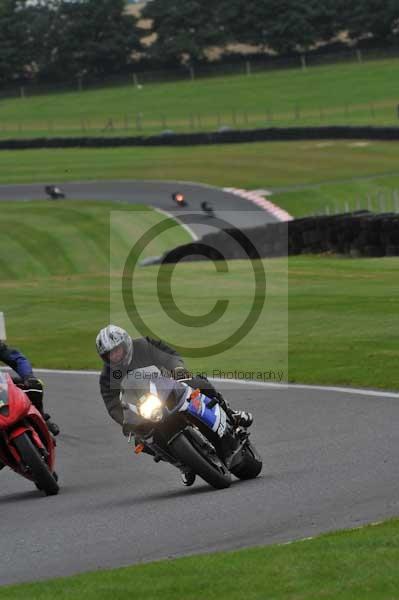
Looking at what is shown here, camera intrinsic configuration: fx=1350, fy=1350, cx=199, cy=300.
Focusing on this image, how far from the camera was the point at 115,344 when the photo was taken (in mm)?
9961

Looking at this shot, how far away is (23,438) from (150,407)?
1.12 m

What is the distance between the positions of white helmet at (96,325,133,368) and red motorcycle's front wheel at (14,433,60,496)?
0.90 meters

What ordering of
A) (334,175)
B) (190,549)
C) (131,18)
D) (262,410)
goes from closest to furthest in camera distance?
(190,549)
(262,410)
(334,175)
(131,18)

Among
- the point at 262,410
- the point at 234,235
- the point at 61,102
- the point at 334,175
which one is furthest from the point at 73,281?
the point at 61,102

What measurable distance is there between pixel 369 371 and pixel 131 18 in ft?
318

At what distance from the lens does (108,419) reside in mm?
14586

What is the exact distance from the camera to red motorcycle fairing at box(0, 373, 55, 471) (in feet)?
33.5

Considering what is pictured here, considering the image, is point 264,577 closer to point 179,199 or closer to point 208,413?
point 208,413

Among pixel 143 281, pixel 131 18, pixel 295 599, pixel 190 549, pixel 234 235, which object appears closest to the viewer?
pixel 295 599

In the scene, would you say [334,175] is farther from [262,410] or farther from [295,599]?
[295,599]

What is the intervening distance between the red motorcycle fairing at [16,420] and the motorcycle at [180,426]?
853 mm

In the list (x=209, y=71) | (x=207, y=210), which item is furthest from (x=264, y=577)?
(x=209, y=71)

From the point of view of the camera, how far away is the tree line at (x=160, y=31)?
324ft

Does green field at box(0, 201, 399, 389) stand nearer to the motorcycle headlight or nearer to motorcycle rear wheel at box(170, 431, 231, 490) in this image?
motorcycle rear wheel at box(170, 431, 231, 490)
